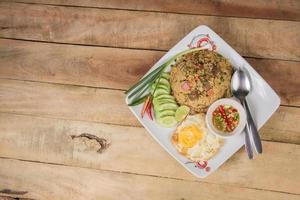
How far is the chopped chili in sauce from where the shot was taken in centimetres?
177

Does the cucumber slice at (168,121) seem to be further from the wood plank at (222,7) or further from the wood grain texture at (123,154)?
the wood plank at (222,7)

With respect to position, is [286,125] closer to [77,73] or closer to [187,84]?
[187,84]

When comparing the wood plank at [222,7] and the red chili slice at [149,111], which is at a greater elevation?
the wood plank at [222,7]

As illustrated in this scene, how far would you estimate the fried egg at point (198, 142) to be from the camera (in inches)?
70.3

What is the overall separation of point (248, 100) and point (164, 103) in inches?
13.8

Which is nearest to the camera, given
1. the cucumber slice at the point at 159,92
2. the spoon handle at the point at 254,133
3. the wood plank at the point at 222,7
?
the spoon handle at the point at 254,133

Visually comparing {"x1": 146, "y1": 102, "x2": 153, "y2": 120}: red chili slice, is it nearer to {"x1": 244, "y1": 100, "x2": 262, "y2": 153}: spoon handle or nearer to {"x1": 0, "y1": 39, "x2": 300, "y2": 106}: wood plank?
{"x1": 0, "y1": 39, "x2": 300, "y2": 106}: wood plank

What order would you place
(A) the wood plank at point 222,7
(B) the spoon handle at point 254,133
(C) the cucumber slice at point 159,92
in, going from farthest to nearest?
(A) the wood plank at point 222,7
(C) the cucumber slice at point 159,92
(B) the spoon handle at point 254,133

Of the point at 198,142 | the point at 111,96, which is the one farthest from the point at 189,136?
the point at 111,96

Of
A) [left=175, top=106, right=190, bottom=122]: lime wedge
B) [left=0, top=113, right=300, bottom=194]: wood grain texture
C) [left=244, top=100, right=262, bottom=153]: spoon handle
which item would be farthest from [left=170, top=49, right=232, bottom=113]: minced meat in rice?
[left=0, top=113, right=300, bottom=194]: wood grain texture

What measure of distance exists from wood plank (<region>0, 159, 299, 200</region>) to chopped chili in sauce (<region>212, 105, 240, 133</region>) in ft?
0.90

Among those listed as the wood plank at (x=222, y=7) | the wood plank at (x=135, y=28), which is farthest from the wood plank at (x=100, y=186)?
the wood plank at (x=222, y=7)

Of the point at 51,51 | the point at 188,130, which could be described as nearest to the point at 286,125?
the point at 188,130

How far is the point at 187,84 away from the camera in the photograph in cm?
178
